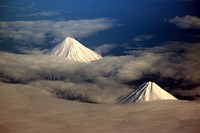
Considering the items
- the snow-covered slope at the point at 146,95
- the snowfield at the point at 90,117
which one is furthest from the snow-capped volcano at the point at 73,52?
the snowfield at the point at 90,117

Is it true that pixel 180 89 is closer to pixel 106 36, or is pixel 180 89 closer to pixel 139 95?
pixel 139 95

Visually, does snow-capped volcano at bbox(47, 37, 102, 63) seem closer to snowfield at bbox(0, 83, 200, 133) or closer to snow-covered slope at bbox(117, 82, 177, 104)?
snow-covered slope at bbox(117, 82, 177, 104)

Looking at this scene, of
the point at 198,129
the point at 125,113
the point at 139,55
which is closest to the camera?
the point at 198,129

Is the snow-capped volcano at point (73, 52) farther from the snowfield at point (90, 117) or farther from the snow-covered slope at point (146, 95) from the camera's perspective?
the snowfield at point (90, 117)

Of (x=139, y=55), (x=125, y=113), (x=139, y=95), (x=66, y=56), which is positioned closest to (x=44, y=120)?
(x=125, y=113)

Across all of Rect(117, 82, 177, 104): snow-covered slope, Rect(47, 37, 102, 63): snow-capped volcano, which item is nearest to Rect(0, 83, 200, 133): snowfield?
Rect(117, 82, 177, 104): snow-covered slope

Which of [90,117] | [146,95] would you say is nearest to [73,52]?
[146,95]

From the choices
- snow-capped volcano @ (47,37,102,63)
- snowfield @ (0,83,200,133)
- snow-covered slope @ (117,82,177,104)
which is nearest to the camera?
snowfield @ (0,83,200,133)
